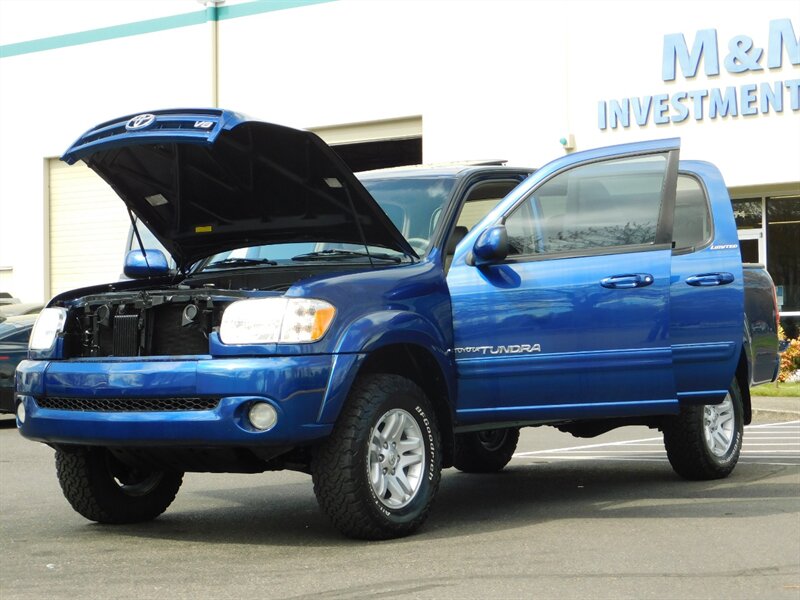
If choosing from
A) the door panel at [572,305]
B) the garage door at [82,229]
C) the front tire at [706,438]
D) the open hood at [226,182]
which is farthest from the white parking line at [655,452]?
the garage door at [82,229]

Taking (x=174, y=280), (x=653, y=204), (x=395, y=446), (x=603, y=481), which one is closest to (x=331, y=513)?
(x=395, y=446)

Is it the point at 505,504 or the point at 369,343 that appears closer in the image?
the point at 369,343

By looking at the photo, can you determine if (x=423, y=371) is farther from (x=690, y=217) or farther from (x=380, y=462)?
(x=690, y=217)

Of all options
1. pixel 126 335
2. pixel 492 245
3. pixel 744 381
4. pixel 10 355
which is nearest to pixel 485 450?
pixel 744 381

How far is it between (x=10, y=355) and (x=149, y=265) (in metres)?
8.13

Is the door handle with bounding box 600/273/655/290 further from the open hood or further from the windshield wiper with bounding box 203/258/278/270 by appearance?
the windshield wiper with bounding box 203/258/278/270

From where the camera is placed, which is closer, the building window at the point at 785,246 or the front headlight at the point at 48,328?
the front headlight at the point at 48,328

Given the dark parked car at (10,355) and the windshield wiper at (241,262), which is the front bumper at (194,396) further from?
the dark parked car at (10,355)

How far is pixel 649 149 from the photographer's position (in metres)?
7.91

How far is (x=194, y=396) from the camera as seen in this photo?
6367 millimetres

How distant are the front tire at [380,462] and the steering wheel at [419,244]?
2.90 ft

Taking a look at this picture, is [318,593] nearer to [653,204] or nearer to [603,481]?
[653,204]

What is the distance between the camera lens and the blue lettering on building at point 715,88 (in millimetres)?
21906

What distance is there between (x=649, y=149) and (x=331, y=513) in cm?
289
